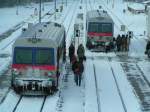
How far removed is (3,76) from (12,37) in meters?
20.6

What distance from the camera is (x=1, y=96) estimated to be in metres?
21.6

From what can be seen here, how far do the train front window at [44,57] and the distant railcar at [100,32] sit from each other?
15790 mm

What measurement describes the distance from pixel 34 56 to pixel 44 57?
420 mm

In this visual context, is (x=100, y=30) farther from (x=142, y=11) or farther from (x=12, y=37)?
(x=142, y=11)

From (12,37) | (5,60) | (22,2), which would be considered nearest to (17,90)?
(5,60)

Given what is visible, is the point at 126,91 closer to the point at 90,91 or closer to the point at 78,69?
the point at 90,91

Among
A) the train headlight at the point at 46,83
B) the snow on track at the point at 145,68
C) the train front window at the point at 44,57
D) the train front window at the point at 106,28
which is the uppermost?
the train front window at the point at 44,57

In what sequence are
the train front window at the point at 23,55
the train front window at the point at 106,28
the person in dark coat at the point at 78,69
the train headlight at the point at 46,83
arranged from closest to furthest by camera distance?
the train headlight at the point at 46,83 → the train front window at the point at 23,55 → the person in dark coat at the point at 78,69 → the train front window at the point at 106,28

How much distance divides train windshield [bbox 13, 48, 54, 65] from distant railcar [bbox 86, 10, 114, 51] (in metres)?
15.8

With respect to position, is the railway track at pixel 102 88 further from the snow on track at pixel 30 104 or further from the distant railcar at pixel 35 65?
the snow on track at pixel 30 104

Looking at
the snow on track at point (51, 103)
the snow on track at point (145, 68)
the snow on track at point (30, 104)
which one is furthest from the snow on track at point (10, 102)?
the snow on track at point (145, 68)

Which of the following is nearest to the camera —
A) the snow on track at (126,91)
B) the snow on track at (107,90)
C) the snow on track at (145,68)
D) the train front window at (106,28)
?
the snow on track at (107,90)

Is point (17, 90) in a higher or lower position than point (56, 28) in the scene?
lower

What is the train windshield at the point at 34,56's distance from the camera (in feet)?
69.7
